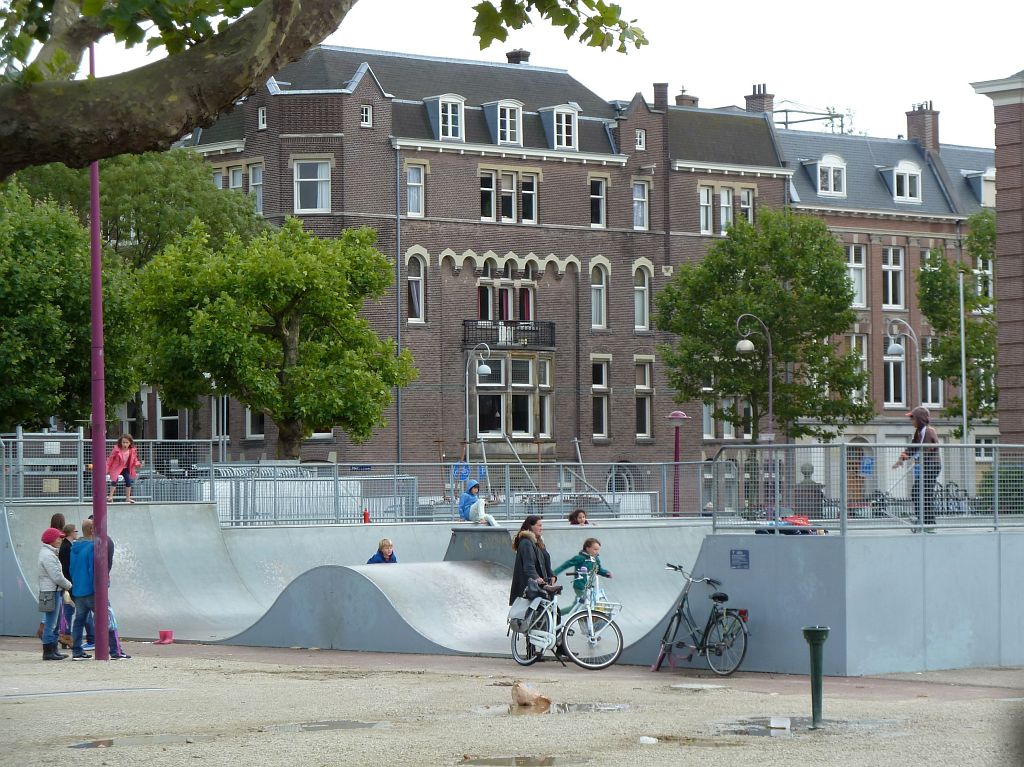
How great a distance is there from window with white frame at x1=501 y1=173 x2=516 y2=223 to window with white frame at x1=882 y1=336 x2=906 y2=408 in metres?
17.8

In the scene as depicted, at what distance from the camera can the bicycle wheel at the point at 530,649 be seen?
69.2 ft

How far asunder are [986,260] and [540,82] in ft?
59.8

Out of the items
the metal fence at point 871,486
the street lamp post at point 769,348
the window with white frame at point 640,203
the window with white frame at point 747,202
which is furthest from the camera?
the window with white frame at point 747,202

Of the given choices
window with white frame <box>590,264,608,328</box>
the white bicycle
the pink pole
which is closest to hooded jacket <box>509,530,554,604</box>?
the white bicycle

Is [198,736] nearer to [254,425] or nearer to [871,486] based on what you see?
[871,486]

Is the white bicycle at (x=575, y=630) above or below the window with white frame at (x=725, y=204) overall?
below

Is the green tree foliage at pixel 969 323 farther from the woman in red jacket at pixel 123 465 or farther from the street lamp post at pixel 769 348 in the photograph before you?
the woman in red jacket at pixel 123 465

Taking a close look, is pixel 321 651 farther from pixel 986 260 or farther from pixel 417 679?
pixel 986 260

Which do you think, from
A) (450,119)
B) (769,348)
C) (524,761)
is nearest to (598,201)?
(450,119)

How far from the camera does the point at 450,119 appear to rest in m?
65.6

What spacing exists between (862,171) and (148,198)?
3335cm

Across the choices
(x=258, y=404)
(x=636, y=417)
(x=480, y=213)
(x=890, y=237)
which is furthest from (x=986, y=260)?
(x=258, y=404)

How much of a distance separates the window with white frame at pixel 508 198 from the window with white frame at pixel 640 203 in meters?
5.69

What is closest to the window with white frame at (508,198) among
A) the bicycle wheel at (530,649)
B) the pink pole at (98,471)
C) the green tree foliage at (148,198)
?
the green tree foliage at (148,198)
